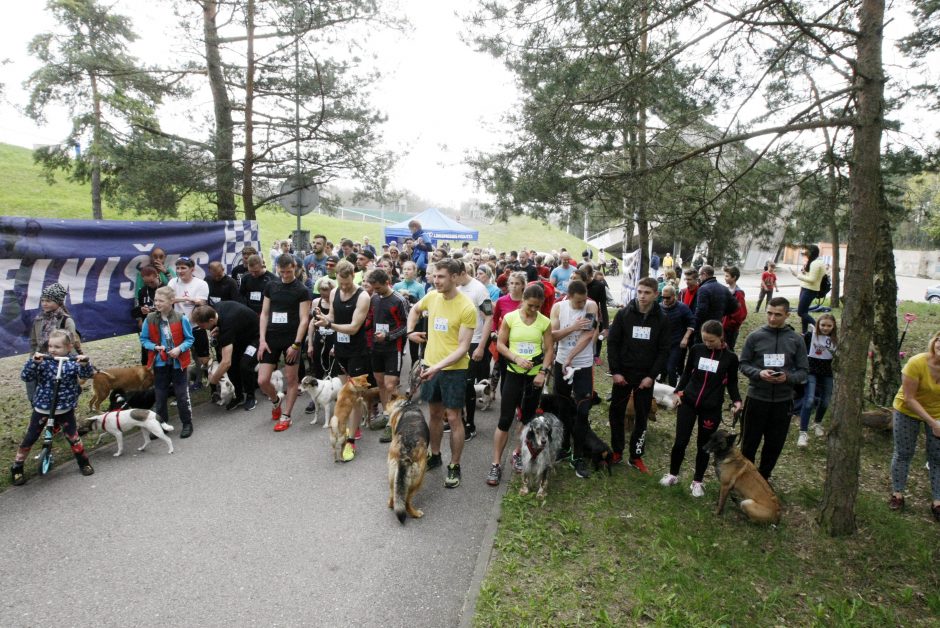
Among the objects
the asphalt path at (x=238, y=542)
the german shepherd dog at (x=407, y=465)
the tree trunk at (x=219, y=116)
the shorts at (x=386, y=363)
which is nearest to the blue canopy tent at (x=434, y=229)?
the tree trunk at (x=219, y=116)

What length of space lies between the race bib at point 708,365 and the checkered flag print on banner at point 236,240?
7.36 m

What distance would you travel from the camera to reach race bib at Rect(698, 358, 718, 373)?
A: 14.9 ft

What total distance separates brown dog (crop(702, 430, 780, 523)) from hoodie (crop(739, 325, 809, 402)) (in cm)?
60

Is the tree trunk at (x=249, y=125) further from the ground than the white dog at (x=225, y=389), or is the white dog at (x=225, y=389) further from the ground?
the tree trunk at (x=249, y=125)

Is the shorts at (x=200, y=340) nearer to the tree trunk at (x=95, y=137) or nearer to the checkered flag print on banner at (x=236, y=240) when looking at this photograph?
the checkered flag print on banner at (x=236, y=240)

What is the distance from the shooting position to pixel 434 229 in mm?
21625

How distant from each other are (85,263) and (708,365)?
24.9 ft

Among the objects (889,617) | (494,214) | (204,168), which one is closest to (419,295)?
(494,214)

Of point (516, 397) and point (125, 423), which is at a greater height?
point (516, 397)

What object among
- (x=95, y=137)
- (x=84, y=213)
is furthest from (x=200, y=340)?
(x=84, y=213)

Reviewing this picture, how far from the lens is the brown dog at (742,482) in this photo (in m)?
4.27

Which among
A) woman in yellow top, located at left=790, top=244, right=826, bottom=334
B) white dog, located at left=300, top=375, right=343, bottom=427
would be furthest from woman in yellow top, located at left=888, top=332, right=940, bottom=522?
white dog, located at left=300, top=375, right=343, bottom=427

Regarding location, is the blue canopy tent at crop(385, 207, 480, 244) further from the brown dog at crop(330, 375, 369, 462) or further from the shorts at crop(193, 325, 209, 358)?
the brown dog at crop(330, 375, 369, 462)

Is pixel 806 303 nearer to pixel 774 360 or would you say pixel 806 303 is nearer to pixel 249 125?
pixel 774 360
